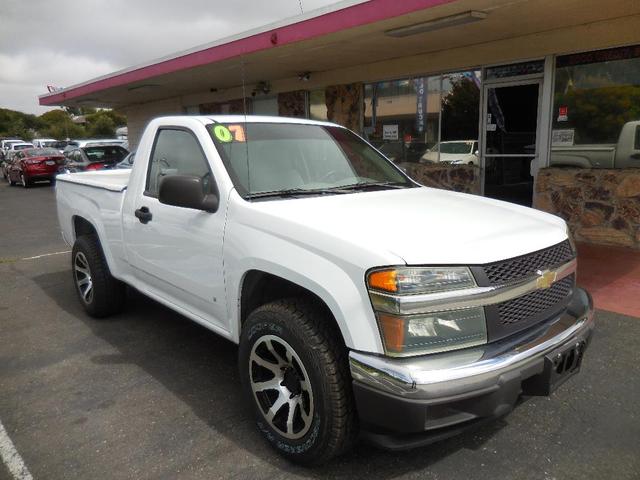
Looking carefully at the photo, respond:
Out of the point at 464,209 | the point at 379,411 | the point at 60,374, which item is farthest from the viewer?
the point at 60,374

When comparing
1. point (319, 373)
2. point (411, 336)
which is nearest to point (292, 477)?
point (319, 373)

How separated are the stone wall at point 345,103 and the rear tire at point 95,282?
7.52 meters

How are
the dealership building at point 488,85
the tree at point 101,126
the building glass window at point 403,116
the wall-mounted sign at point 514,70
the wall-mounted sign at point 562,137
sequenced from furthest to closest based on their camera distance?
the tree at point 101,126 < the building glass window at point 403,116 < the wall-mounted sign at point 514,70 < the wall-mounted sign at point 562,137 < the dealership building at point 488,85

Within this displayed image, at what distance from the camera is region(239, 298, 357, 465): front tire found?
2430 millimetres

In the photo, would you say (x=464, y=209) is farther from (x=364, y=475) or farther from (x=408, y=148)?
(x=408, y=148)

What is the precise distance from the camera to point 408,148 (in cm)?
1061

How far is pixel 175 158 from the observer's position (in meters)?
3.83

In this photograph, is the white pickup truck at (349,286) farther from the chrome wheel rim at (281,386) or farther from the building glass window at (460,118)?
the building glass window at (460,118)

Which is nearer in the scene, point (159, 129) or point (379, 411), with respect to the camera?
point (379, 411)

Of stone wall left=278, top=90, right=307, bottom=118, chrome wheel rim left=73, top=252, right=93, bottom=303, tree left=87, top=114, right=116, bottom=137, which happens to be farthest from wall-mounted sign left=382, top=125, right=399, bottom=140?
tree left=87, top=114, right=116, bottom=137

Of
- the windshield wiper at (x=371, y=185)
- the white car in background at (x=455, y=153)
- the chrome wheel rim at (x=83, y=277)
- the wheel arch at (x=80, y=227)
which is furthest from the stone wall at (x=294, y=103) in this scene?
the windshield wiper at (x=371, y=185)

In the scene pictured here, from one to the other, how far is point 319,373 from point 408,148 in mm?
8744

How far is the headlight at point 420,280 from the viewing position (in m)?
2.23

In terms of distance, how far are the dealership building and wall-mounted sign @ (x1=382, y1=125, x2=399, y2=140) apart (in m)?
0.03
